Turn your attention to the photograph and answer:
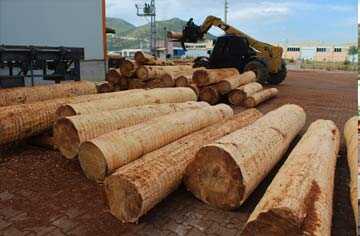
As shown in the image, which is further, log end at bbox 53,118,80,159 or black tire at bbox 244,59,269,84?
black tire at bbox 244,59,269,84

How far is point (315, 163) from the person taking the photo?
3.92 meters

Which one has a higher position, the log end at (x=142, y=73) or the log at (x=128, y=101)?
the log end at (x=142, y=73)

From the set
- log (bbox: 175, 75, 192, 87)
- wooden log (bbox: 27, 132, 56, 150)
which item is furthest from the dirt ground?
log (bbox: 175, 75, 192, 87)

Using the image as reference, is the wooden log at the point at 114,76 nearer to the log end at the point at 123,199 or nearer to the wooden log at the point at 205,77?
the wooden log at the point at 205,77

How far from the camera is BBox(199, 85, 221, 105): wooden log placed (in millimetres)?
10289

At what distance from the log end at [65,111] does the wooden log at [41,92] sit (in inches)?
51.2

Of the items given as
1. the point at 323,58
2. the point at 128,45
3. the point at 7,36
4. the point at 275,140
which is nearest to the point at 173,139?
the point at 275,140

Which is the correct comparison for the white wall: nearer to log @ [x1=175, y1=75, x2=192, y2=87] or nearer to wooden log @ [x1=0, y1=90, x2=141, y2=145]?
log @ [x1=175, y1=75, x2=192, y2=87]

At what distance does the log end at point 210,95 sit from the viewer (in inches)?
405

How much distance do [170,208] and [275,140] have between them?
1590 mm

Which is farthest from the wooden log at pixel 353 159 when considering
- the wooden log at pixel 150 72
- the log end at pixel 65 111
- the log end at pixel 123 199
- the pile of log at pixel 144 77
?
the wooden log at pixel 150 72

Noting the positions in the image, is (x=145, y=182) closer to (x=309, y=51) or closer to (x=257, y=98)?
(x=257, y=98)

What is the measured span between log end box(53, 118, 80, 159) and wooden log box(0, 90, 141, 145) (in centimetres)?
74

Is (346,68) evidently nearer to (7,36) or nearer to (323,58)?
(7,36)
